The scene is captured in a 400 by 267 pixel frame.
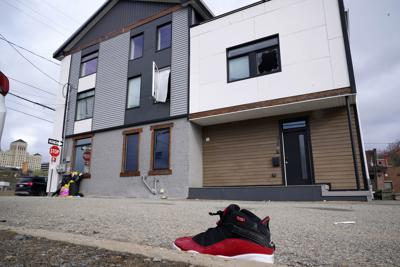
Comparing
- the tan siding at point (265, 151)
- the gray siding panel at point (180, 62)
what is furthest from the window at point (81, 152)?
Answer: the tan siding at point (265, 151)

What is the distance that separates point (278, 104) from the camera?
8.74 m

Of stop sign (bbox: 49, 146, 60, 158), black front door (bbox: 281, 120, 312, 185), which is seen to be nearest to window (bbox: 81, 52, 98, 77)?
stop sign (bbox: 49, 146, 60, 158)

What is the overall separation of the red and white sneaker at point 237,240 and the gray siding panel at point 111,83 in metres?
11.3

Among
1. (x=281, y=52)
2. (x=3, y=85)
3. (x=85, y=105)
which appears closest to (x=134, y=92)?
(x=85, y=105)

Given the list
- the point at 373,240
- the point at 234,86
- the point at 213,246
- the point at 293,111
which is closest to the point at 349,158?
the point at 293,111

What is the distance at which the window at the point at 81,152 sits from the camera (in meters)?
13.1

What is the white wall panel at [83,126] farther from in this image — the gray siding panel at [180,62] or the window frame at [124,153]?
the gray siding panel at [180,62]

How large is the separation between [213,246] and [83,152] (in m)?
13.2

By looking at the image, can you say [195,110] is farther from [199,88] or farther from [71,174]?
[71,174]

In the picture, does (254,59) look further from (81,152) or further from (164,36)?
(81,152)

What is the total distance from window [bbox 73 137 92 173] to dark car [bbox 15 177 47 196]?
10.7 ft

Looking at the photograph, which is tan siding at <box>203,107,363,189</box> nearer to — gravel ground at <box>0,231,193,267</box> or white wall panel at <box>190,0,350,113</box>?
white wall panel at <box>190,0,350,113</box>

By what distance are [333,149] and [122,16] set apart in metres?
12.1

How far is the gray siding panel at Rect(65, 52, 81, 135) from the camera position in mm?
14461
